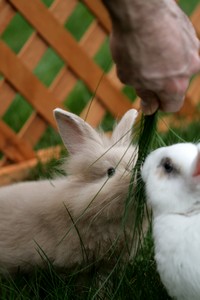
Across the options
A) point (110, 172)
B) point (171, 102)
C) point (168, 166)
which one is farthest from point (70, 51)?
point (171, 102)

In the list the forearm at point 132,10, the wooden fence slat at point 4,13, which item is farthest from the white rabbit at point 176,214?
the wooden fence slat at point 4,13

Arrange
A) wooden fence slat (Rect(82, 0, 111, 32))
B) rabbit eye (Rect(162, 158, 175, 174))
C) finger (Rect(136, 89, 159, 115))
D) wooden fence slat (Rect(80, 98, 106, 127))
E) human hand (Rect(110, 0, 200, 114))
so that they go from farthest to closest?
wooden fence slat (Rect(80, 98, 106, 127))
wooden fence slat (Rect(82, 0, 111, 32))
rabbit eye (Rect(162, 158, 175, 174))
finger (Rect(136, 89, 159, 115))
human hand (Rect(110, 0, 200, 114))

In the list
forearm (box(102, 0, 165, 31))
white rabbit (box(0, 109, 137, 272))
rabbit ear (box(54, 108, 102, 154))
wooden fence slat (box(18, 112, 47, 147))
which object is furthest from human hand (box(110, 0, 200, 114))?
wooden fence slat (box(18, 112, 47, 147))

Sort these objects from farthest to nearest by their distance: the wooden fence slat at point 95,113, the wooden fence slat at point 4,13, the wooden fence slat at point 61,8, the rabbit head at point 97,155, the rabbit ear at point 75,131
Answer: the wooden fence slat at point 95,113, the wooden fence slat at point 61,8, the wooden fence slat at point 4,13, the rabbit ear at point 75,131, the rabbit head at point 97,155

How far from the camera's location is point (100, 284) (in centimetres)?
282

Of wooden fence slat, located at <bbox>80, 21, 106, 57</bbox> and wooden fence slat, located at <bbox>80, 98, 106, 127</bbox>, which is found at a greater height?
wooden fence slat, located at <bbox>80, 21, 106, 57</bbox>

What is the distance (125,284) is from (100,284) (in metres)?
0.17

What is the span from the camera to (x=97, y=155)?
2930 mm

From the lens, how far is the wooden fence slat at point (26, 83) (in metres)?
4.12

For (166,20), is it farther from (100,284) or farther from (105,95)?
(105,95)

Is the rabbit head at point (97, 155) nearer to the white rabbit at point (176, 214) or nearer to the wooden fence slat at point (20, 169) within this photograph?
the white rabbit at point (176, 214)

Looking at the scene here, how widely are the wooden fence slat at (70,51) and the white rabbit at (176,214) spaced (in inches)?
63.4

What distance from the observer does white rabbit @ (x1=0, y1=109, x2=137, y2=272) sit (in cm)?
278

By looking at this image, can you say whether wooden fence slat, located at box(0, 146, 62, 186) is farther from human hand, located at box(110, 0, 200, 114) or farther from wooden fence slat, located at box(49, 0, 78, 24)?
human hand, located at box(110, 0, 200, 114)
